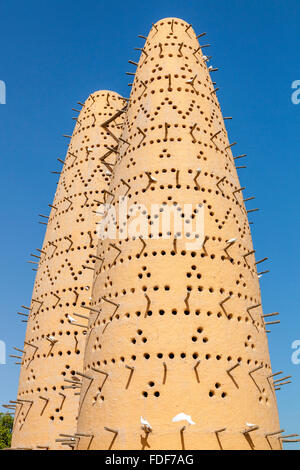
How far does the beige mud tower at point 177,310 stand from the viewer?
32.1 feet

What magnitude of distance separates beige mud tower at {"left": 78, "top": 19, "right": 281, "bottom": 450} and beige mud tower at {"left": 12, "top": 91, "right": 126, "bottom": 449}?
7.24ft

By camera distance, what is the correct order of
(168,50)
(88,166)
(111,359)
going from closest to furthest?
1. (111,359)
2. (168,50)
3. (88,166)

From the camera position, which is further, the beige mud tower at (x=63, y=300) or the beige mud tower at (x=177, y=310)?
the beige mud tower at (x=63, y=300)

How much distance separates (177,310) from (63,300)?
7408mm

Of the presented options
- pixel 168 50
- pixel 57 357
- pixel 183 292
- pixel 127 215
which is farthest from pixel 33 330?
pixel 168 50

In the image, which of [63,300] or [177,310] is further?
[63,300]

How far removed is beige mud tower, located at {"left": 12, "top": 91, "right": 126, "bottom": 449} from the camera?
49.9 ft

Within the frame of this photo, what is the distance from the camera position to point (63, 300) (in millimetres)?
17000

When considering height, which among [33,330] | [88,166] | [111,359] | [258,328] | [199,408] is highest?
[88,166]

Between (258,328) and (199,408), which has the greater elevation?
(258,328)

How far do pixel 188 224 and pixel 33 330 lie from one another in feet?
27.6

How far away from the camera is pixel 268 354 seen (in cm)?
1192

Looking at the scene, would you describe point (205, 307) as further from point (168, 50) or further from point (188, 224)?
point (168, 50)

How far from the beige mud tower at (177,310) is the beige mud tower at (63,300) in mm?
2208
